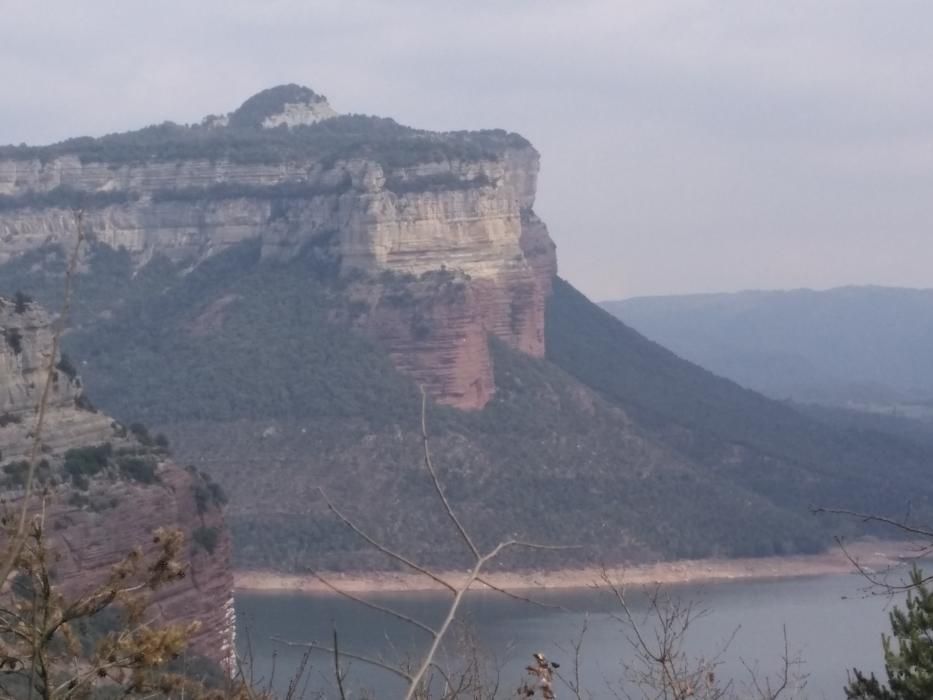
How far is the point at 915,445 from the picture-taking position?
71.4 metres

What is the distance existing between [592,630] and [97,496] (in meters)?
Answer: 14.1

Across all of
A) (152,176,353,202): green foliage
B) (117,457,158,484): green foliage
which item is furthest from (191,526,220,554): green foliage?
(152,176,353,202): green foliage

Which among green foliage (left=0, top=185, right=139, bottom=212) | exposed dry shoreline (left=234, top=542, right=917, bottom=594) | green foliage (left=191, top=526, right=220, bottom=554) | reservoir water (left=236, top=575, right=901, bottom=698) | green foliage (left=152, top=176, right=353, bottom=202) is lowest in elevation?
exposed dry shoreline (left=234, top=542, right=917, bottom=594)

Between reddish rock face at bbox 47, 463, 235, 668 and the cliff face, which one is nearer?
reddish rock face at bbox 47, 463, 235, 668

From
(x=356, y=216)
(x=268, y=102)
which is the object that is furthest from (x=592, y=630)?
(x=268, y=102)

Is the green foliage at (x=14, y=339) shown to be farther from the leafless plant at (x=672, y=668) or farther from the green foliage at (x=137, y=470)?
the leafless plant at (x=672, y=668)

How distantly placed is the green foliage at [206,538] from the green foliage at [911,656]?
51.1ft

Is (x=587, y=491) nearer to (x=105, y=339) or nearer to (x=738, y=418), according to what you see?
(x=738, y=418)

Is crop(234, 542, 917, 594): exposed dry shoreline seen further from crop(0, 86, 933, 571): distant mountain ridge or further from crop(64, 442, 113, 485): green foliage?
crop(64, 442, 113, 485): green foliage

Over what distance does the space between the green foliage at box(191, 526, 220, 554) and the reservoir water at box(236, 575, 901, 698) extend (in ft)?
6.15

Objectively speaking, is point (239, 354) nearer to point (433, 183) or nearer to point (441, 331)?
point (441, 331)

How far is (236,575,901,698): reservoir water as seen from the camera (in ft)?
88.9

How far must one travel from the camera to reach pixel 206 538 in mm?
26031

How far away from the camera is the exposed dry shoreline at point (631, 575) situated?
46656 mm
